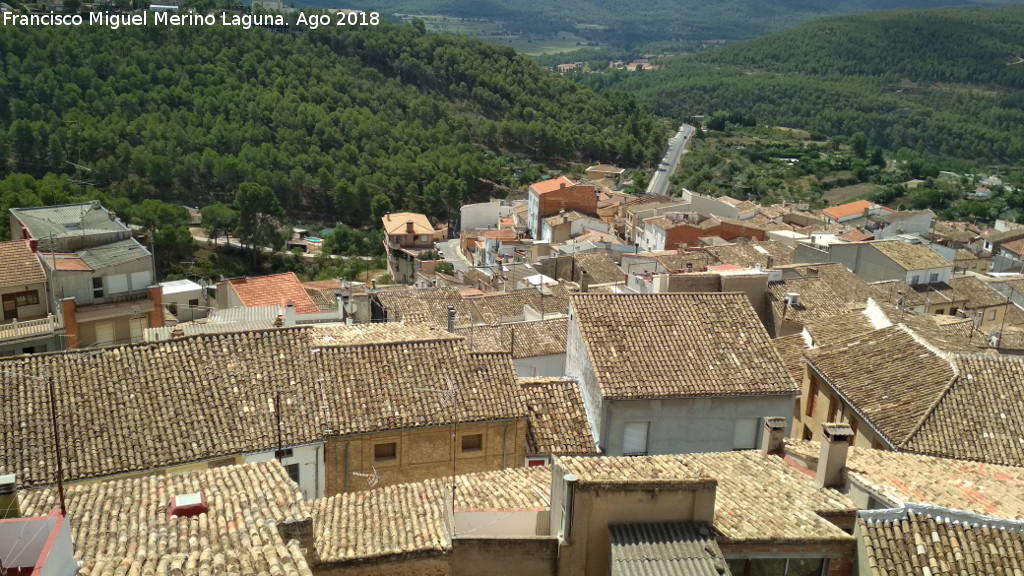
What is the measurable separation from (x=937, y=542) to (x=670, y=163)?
96.7 m

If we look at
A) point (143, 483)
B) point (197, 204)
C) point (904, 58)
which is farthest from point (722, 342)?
point (904, 58)

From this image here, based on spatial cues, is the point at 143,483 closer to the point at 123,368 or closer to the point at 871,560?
the point at 123,368

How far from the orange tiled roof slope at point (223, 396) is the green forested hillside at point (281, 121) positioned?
97.2 ft

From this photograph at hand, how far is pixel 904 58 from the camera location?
609 ft

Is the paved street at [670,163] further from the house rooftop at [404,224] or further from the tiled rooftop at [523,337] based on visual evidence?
the tiled rooftop at [523,337]

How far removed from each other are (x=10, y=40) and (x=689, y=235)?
188 feet

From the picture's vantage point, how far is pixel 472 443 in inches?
605

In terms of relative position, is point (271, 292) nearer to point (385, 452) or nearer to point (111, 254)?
point (111, 254)

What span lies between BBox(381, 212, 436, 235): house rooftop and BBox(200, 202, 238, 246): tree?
36.9ft

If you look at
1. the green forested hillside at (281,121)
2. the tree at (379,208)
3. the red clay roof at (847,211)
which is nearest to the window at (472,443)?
the green forested hillside at (281,121)

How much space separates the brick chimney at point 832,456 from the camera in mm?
10992

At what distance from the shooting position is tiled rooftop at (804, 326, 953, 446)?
15969 mm

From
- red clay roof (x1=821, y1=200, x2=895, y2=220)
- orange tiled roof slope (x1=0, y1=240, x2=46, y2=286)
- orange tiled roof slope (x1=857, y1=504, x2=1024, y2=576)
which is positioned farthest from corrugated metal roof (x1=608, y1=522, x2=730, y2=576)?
red clay roof (x1=821, y1=200, x2=895, y2=220)

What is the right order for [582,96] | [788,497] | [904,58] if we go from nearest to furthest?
[788,497] < [582,96] < [904,58]
